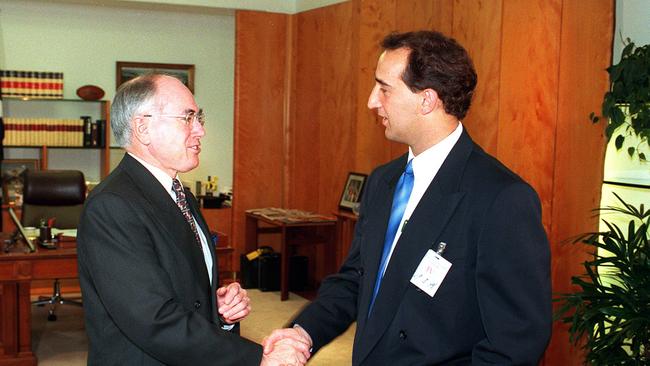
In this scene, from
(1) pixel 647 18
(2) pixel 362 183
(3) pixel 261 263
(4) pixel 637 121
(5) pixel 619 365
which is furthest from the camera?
(3) pixel 261 263

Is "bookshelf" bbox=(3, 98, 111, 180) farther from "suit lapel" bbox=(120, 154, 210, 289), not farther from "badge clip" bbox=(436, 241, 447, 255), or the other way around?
"badge clip" bbox=(436, 241, 447, 255)

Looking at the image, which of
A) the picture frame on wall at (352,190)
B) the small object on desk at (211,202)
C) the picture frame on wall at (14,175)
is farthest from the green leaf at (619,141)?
the picture frame on wall at (14,175)

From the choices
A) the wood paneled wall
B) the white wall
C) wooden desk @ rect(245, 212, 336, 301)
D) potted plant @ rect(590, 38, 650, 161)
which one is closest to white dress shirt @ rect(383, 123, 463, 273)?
potted plant @ rect(590, 38, 650, 161)

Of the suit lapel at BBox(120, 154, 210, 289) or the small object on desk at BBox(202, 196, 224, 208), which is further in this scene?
the small object on desk at BBox(202, 196, 224, 208)

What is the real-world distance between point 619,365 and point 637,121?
1302mm

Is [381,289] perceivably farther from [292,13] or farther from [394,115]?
[292,13]

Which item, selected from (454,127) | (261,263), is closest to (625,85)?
(454,127)

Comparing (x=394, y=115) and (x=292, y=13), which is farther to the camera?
(x=292, y=13)

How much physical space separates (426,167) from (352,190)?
5.27m

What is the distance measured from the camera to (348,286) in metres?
2.62

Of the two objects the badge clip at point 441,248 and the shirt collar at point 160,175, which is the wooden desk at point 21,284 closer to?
the shirt collar at point 160,175

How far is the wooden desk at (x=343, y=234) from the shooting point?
774 centimetres

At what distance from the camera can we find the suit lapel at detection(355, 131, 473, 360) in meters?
2.15

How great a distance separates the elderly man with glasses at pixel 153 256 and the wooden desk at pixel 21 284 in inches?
126
